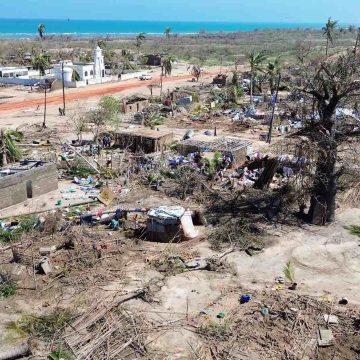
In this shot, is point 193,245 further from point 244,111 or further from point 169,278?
Answer: point 244,111

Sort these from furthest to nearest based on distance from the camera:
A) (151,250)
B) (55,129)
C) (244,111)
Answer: (244,111) < (55,129) < (151,250)

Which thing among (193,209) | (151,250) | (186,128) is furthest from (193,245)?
(186,128)

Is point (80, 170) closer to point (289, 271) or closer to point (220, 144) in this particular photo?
point (220, 144)

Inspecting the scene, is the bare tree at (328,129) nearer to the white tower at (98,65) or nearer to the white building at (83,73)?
the white building at (83,73)

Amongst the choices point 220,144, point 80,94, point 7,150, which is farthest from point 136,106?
point 7,150

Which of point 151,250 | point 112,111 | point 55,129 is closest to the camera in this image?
point 151,250

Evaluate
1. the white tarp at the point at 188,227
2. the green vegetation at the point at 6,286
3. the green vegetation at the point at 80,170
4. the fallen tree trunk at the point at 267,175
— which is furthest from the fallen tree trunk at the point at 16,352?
the green vegetation at the point at 80,170
